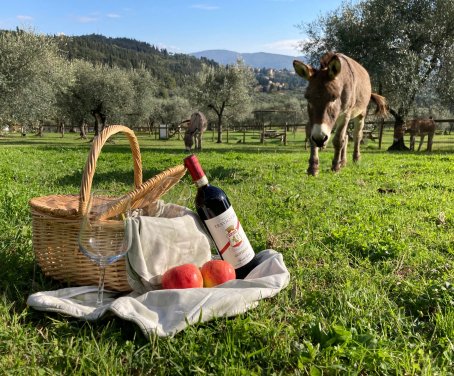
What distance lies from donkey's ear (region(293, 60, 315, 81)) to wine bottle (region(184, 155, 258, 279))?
20.1 feet

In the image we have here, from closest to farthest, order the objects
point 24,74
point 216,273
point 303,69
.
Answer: point 216,273
point 303,69
point 24,74

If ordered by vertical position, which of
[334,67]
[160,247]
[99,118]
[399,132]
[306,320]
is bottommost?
[306,320]

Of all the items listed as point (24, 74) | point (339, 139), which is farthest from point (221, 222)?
point (24, 74)

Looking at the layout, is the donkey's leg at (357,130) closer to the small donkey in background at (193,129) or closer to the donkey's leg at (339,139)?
the donkey's leg at (339,139)

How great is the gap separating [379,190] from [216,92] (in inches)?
1504

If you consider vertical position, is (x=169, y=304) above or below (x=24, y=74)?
below

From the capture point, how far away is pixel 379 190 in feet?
23.7

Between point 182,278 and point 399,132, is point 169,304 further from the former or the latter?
point 399,132

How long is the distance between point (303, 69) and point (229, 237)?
6.59 metres

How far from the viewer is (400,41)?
75.8 feet

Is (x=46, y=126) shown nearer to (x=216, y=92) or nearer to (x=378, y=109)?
(x=216, y=92)

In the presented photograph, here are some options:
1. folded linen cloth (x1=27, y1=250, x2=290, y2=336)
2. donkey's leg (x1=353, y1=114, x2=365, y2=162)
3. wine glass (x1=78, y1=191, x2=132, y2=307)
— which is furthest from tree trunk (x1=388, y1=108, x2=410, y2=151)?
wine glass (x1=78, y1=191, x2=132, y2=307)

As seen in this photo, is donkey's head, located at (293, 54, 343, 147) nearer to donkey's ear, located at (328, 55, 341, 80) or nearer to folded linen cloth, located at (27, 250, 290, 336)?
donkey's ear, located at (328, 55, 341, 80)

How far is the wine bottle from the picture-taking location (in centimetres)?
299
